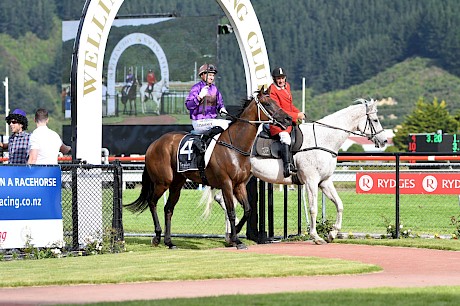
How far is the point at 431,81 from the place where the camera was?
159 metres

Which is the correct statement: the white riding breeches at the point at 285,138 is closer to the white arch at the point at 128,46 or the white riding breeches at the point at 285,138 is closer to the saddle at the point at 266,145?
the saddle at the point at 266,145

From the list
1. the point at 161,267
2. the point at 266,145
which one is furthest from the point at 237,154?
the point at 161,267

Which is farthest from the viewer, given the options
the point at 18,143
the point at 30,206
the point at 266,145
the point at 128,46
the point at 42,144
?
the point at 128,46

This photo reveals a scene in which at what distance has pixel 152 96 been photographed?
5462cm

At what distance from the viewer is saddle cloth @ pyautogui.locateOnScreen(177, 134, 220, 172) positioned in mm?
17688

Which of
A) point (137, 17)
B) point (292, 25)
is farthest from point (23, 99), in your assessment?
point (137, 17)

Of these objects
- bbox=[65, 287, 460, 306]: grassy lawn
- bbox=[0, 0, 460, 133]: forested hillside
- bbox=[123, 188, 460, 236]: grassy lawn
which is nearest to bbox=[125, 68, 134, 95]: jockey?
bbox=[123, 188, 460, 236]: grassy lawn

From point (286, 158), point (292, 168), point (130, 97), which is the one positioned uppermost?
A: point (130, 97)

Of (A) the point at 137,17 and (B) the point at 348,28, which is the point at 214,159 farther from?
(B) the point at 348,28

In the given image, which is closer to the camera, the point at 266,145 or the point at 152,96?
the point at 266,145

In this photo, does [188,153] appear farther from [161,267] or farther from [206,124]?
[161,267]

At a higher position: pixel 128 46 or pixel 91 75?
pixel 128 46

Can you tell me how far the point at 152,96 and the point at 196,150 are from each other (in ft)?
→ 122

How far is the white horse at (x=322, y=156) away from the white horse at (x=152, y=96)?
116ft
